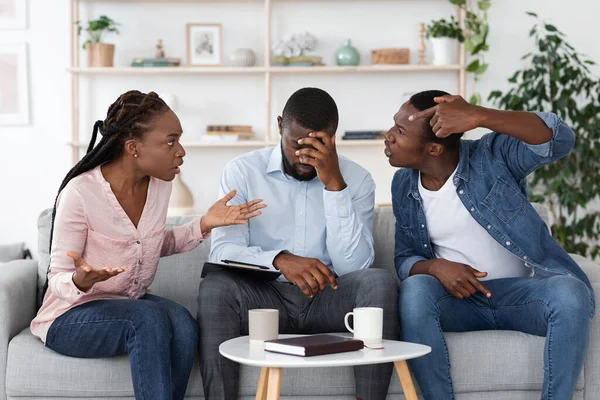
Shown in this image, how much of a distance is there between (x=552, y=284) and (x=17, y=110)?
11.6 ft

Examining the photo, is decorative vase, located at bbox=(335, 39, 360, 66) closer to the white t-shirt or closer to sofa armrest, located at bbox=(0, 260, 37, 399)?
the white t-shirt

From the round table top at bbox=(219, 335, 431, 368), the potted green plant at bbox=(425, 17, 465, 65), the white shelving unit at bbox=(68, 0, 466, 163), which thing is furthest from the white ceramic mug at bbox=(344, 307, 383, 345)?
the potted green plant at bbox=(425, 17, 465, 65)

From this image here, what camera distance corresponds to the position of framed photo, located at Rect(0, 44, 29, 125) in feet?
15.5

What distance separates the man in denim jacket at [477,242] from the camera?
2.14 m

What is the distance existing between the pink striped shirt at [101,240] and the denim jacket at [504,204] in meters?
0.76

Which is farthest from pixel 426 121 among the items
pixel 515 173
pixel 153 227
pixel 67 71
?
pixel 67 71

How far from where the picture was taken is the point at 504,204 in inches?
93.8

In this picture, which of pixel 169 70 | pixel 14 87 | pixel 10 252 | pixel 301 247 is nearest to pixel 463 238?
pixel 301 247

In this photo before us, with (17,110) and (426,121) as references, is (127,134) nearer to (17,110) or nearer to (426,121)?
(426,121)

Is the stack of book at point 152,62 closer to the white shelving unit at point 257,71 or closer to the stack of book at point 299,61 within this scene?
the white shelving unit at point 257,71

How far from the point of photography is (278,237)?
A: 251 cm

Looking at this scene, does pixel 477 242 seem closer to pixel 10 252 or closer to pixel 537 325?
pixel 537 325

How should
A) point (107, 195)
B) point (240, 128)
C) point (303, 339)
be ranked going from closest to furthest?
1. point (303, 339)
2. point (107, 195)
3. point (240, 128)

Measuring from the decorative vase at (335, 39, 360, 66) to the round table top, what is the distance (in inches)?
116
